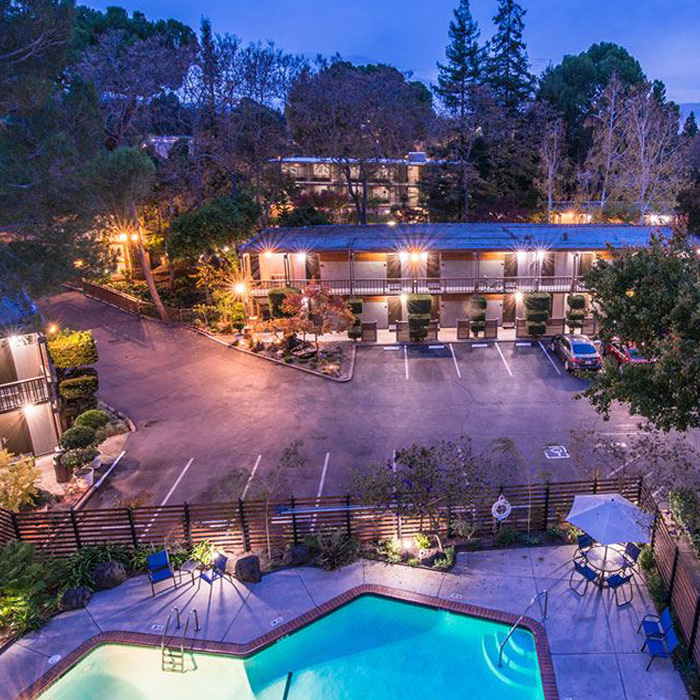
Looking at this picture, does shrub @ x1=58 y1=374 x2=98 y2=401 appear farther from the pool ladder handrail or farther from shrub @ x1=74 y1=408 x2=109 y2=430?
the pool ladder handrail

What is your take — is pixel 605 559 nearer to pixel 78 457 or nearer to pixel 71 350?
pixel 78 457

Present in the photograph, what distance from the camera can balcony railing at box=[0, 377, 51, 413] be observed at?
19.1m

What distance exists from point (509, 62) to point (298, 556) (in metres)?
59.4

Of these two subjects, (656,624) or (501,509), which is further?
(501,509)

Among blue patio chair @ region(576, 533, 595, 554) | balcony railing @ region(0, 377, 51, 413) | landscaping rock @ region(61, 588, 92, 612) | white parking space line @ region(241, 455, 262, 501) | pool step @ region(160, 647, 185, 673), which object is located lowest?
pool step @ region(160, 647, 185, 673)

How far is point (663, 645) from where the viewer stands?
10453 mm

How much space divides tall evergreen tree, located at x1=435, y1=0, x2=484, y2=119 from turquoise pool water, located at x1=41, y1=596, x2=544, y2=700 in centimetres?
5459

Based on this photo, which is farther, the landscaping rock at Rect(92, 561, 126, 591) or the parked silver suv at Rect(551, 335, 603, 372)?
the parked silver suv at Rect(551, 335, 603, 372)

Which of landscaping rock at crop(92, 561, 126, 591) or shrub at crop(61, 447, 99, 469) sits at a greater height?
shrub at crop(61, 447, 99, 469)

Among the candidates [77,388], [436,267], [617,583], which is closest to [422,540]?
[617,583]

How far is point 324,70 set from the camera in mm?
52281

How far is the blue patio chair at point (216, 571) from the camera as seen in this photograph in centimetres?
1331

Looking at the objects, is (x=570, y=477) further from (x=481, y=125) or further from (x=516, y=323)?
(x=481, y=125)

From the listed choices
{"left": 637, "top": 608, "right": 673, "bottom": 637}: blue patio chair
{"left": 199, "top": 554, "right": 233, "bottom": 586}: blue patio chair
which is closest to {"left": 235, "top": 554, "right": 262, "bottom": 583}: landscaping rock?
{"left": 199, "top": 554, "right": 233, "bottom": 586}: blue patio chair
